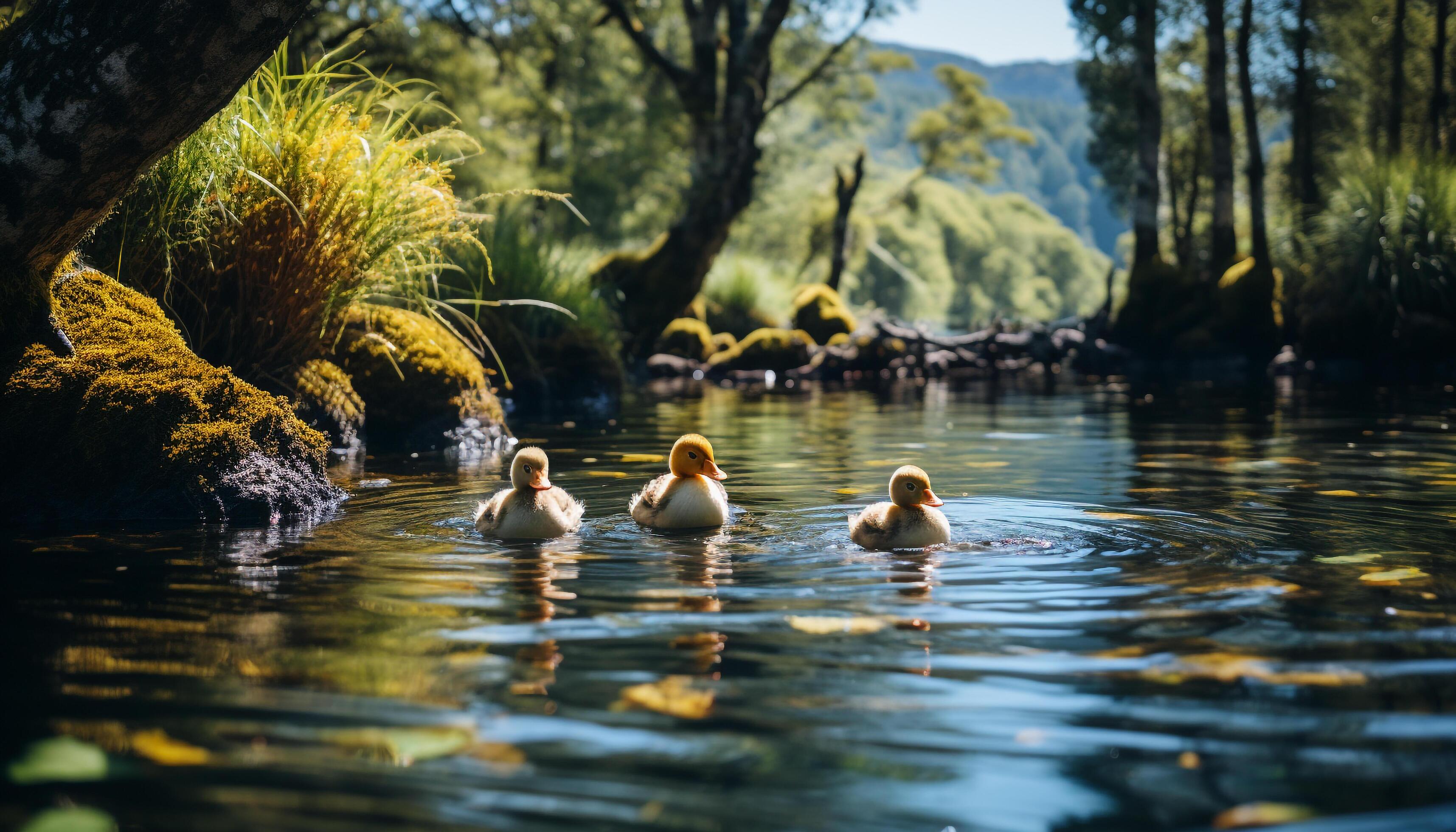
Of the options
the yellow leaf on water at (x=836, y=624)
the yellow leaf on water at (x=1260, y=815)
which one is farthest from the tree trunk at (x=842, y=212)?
the yellow leaf on water at (x=1260, y=815)

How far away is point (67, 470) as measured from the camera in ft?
19.0

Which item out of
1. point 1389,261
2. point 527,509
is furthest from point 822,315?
point 527,509

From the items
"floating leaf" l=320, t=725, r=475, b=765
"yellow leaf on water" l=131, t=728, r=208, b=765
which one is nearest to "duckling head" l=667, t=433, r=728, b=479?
"floating leaf" l=320, t=725, r=475, b=765

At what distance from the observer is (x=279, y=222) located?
7602mm

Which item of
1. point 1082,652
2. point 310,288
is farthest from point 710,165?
point 1082,652

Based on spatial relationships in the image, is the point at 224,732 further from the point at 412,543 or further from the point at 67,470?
the point at 67,470

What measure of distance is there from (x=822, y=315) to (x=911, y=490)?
75.2 feet

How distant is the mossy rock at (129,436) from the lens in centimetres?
577

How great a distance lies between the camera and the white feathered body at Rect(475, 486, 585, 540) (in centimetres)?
562

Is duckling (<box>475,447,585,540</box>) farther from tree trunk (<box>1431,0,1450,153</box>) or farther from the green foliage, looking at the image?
the green foliage

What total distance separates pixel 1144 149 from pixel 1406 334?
7344mm

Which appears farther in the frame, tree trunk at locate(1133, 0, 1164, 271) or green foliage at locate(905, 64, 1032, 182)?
green foliage at locate(905, 64, 1032, 182)

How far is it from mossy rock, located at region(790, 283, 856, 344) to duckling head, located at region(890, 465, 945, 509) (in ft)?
73.6

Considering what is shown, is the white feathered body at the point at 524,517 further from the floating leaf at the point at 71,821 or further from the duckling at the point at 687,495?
the floating leaf at the point at 71,821
